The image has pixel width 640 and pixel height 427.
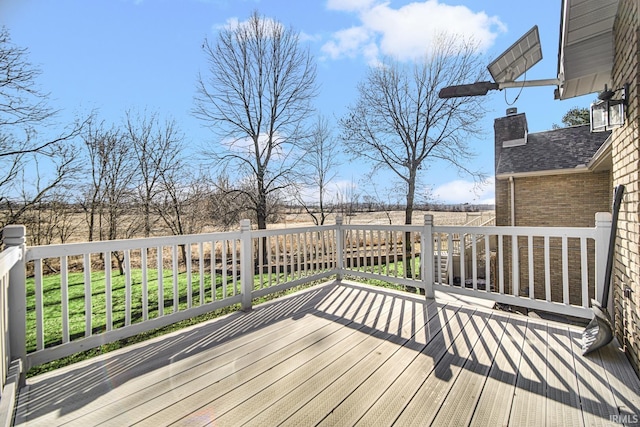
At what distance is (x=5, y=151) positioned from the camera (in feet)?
16.7

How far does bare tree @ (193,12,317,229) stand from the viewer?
780 centimetres

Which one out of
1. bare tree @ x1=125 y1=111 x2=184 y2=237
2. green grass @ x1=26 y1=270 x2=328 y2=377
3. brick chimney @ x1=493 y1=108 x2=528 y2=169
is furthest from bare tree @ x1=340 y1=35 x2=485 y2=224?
green grass @ x1=26 y1=270 x2=328 y2=377

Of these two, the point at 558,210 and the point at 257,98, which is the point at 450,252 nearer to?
the point at 257,98

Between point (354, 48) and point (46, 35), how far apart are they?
20.4ft

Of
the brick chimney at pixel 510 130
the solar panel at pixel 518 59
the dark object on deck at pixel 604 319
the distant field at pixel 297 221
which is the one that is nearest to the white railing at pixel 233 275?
the dark object on deck at pixel 604 319

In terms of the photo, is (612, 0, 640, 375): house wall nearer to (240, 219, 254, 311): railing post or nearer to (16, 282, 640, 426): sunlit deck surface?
(16, 282, 640, 426): sunlit deck surface

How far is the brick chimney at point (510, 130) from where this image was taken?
1122 centimetres

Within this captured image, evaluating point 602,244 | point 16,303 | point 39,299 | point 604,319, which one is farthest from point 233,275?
point 602,244

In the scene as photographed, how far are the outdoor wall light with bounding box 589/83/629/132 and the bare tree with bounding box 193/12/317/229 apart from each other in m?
6.63

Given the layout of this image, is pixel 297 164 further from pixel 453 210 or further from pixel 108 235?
pixel 453 210

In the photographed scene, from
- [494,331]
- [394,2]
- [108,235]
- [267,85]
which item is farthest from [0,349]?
[267,85]

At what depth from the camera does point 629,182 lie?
212 centimetres

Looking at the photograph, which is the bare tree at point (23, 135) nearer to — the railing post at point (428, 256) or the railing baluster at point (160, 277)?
the railing baluster at point (160, 277)

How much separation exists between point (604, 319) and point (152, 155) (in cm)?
910
